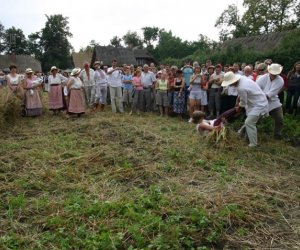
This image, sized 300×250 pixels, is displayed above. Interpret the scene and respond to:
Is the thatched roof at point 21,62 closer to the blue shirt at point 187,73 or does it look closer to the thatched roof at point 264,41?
the thatched roof at point 264,41

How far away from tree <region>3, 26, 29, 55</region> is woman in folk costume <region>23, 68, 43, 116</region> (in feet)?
183

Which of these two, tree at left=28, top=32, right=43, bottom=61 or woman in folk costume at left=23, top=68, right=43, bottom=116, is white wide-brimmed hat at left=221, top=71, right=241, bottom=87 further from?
tree at left=28, top=32, right=43, bottom=61

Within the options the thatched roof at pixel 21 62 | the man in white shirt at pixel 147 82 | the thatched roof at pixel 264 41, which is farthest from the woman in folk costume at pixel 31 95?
the thatched roof at pixel 21 62

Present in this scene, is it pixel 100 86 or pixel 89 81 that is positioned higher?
pixel 89 81

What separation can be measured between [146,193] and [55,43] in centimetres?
5699

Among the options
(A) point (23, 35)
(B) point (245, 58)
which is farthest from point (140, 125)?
(A) point (23, 35)

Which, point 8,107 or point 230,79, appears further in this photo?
point 8,107

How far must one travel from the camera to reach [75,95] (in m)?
10.2

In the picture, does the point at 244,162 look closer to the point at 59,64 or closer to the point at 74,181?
→ the point at 74,181

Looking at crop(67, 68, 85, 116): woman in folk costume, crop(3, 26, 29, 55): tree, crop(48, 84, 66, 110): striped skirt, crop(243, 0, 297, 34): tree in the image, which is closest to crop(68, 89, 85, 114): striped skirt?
crop(67, 68, 85, 116): woman in folk costume

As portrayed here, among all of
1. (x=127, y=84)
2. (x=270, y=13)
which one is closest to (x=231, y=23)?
(x=270, y=13)

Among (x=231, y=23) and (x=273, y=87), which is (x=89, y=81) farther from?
(x=231, y=23)

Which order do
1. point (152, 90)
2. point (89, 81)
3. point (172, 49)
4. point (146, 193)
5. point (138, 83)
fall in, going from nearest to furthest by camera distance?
point (146, 193) → point (138, 83) → point (152, 90) → point (89, 81) → point (172, 49)

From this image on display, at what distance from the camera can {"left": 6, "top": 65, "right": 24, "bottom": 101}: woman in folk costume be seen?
10.2 m
